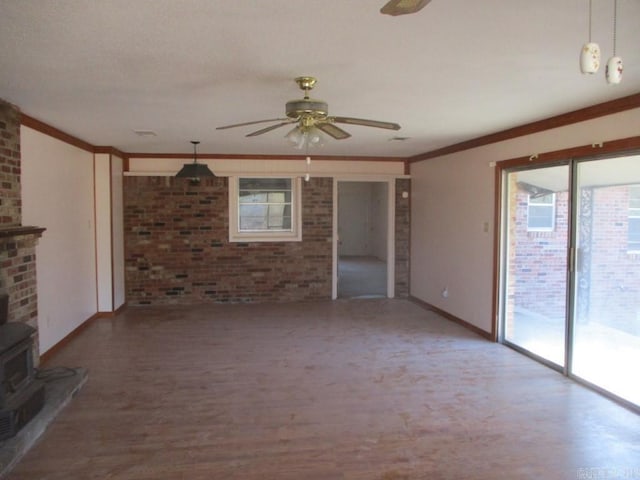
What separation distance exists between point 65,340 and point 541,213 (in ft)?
16.7

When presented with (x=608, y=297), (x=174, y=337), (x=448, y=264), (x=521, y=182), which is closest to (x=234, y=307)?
(x=174, y=337)

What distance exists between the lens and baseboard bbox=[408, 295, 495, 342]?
5.23 m

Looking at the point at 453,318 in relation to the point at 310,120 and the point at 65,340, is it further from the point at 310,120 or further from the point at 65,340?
the point at 65,340

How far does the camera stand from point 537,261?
4.61m

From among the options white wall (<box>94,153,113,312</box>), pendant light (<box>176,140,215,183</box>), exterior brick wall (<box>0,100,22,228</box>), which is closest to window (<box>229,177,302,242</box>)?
pendant light (<box>176,140,215,183</box>)

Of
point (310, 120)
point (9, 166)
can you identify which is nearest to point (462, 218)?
point (310, 120)

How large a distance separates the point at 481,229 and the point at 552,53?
3.04m

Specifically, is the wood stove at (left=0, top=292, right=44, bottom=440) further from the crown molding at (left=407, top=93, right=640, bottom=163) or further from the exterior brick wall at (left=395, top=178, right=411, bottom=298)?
the exterior brick wall at (left=395, top=178, right=411, bottom=298)

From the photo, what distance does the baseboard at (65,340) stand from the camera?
14.4 feet

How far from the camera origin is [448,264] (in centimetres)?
618

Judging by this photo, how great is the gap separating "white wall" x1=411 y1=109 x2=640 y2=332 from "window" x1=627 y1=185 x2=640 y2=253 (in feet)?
1.69

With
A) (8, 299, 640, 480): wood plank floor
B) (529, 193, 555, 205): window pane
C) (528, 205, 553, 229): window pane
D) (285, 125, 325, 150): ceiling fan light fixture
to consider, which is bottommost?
(8, 299, 640, 480): wood plank floor

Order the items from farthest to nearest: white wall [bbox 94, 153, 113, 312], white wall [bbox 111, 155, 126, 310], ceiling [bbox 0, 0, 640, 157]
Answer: white wall [bbox 111, 155, 126, 310] < white wall [bbox 94, 153, 113, 312] < ceiling [bbox 0, 0, 640, 157]

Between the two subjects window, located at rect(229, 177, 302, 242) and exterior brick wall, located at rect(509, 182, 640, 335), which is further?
window, located at rect(229, 177, 302, 242)
